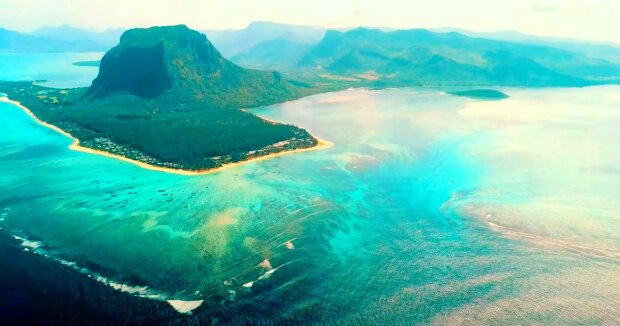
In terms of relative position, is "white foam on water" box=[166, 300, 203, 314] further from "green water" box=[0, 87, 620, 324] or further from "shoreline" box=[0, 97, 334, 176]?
"shoreline" box=[0, 97, 334, 176]

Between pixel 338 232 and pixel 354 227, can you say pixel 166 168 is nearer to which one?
pixel 338 232

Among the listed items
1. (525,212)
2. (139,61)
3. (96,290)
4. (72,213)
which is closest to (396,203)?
(525,212)

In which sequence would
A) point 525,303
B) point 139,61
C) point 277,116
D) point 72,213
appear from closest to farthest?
point 525,303, point 72,213, point 277,116, point 139,61

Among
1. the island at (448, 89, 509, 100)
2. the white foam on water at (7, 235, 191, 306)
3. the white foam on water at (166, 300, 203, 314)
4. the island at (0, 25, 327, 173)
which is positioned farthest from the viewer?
the island at (448, 89, 509, 100)

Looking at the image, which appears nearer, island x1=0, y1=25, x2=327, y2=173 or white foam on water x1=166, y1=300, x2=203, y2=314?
white foam on water x1=166, y1=300, x2=203, y2=314

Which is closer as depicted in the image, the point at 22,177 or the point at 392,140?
the point at 22,177

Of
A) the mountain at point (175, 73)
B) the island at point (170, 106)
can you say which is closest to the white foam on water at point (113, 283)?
the island at point (170, 106)

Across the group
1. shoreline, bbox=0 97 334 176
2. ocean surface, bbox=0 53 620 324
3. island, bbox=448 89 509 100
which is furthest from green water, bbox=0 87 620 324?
island, bbox=448 89 509 100

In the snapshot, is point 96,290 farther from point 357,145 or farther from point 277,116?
point 277,116
